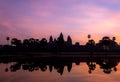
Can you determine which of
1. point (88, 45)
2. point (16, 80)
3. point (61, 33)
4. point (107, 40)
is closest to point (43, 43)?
point (61, 33)

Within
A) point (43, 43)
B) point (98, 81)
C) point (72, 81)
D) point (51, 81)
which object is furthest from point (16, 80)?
point (43, 43)

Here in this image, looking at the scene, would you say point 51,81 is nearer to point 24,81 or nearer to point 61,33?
point 24,81

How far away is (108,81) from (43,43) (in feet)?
553

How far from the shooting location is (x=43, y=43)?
653 ft

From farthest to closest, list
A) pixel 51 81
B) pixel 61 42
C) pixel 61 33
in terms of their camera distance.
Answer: pixel 61 33, pixel 61 42, pixel 51 81

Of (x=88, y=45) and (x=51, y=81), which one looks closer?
(x=51, y=81)

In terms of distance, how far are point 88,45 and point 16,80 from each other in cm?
15792

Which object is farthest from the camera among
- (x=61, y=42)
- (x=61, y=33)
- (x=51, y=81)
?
(x=61, y=33)

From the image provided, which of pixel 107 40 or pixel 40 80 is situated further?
pixel 107 40

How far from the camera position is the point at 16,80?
32.0 m

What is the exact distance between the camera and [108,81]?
1232 inches

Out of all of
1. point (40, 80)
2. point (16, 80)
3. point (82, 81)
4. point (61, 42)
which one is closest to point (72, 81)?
point (82, 81)

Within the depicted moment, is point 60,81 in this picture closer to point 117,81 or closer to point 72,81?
point 72,81

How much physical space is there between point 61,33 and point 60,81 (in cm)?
15620
